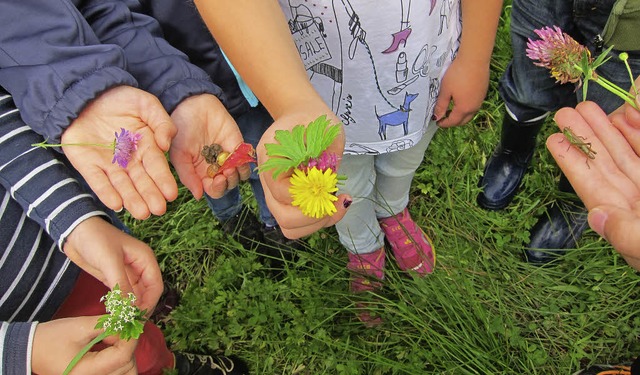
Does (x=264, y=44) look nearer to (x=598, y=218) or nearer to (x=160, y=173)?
(x=160, y=173)

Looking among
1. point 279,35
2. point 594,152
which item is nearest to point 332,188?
point 279,35

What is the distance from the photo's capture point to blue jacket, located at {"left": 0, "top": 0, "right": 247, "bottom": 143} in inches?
49.4

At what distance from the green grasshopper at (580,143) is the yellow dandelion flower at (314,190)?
71 centimetres

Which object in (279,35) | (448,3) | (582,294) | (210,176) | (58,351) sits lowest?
(582,294)

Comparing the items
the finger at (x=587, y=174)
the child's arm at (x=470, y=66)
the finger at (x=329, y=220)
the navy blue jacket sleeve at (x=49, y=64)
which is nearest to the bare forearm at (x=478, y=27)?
the child's arm at (x=470, y=66)

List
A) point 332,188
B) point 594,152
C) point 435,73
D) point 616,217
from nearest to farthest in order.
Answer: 1. point 332,188
2. point 616,217
3. point 594,152
4. point 435,73

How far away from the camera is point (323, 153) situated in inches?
42.7

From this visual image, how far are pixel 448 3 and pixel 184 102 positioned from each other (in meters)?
0.83

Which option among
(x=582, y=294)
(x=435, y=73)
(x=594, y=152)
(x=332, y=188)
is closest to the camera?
(x=332, y=188)

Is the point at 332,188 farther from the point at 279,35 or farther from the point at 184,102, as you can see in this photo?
the point at 184,102

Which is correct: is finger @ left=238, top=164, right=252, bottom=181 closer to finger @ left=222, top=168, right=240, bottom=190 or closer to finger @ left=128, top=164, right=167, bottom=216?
finger @ left=222, top=168, right=240, bottom=190

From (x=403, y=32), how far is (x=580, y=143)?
561 mm

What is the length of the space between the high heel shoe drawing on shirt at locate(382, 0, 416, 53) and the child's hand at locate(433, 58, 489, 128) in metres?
0.30

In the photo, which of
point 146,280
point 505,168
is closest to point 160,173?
point 146,280
